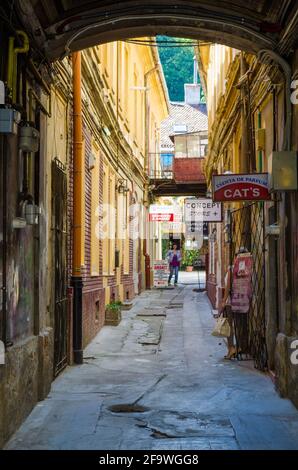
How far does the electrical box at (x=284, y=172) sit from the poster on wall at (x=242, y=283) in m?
Answer: 2.64

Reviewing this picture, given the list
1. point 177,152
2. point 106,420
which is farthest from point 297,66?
point 177,152

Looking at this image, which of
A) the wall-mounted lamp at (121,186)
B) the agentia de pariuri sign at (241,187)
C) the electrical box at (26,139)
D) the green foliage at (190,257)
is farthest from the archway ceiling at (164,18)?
the green foliage at (190,257)

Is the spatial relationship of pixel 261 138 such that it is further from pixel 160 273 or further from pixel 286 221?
pixel 160 273

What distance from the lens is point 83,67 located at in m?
11.4

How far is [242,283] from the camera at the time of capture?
9.98m

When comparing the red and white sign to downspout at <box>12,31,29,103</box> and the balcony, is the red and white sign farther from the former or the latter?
downspout at <box>12,31,29,103</box>

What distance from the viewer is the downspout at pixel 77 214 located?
33.2ft

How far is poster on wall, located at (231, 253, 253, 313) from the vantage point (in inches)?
389

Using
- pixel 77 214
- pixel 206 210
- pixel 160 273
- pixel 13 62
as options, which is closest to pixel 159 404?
pixel 77 214

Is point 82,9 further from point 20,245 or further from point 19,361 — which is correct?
point 19,361

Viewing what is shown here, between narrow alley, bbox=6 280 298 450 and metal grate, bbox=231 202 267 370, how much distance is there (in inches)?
14.8

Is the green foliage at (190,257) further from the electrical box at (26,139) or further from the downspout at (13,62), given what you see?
the downspout at (13,62)

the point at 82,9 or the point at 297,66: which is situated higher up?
the point at 82,9

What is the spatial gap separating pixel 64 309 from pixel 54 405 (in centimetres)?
233
